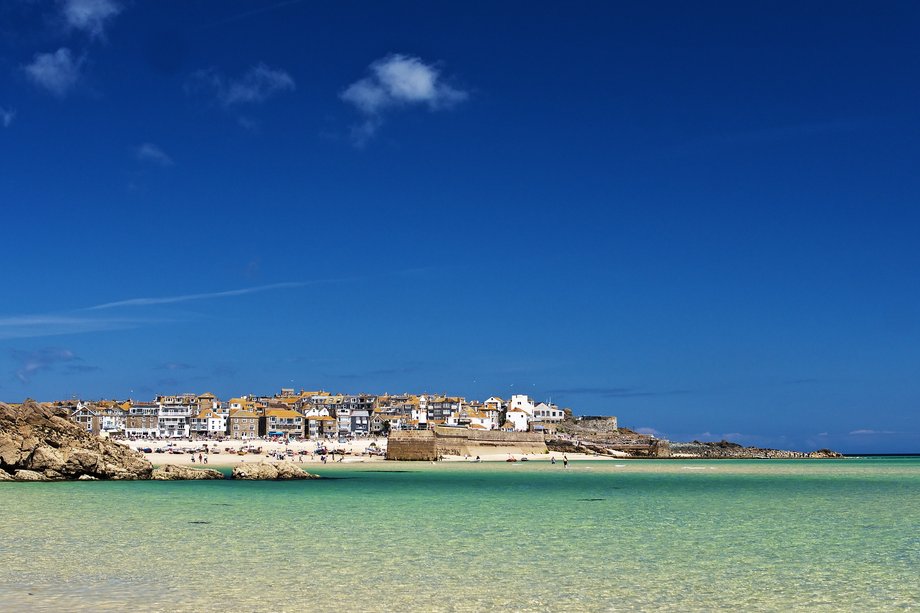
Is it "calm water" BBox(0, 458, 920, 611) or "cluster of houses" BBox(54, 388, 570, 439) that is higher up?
"cluster of houses" BBox(54, 388, 570, 439)

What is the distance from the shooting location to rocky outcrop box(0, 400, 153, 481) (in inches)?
1666

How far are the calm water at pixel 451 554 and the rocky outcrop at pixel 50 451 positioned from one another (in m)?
11.3

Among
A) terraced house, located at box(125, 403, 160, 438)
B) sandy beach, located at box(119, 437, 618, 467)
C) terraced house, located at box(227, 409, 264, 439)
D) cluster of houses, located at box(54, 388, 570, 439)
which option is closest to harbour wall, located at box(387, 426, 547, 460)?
sandy beach, located at box(119, 437, 618, 467)

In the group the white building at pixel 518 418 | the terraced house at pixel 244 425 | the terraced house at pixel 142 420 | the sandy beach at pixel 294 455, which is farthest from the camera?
the terraced house at pixel 142 420

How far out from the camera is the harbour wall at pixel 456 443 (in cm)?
8581

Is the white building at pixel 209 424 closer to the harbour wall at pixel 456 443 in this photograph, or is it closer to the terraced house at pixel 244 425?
the terraced house at pixel 244 425

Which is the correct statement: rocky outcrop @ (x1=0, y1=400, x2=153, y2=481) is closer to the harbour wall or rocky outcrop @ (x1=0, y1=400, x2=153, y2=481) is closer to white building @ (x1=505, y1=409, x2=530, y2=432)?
the harbour wall

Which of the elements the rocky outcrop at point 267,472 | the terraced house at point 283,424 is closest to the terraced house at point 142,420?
the terraced house at point 283,424

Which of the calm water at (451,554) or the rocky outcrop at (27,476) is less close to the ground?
the rocky outcrop at (27,476)

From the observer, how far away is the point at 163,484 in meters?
43.5

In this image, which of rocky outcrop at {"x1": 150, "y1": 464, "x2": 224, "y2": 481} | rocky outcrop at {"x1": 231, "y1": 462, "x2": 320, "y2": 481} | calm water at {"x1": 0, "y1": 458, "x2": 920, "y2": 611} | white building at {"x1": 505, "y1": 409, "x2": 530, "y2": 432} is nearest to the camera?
calm water at {"x1": 0, "y1": 458, "x2": 920, "y2": 611}

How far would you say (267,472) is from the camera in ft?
165

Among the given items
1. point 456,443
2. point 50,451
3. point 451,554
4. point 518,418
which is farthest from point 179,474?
point 518,418

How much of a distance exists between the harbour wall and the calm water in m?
53.4
